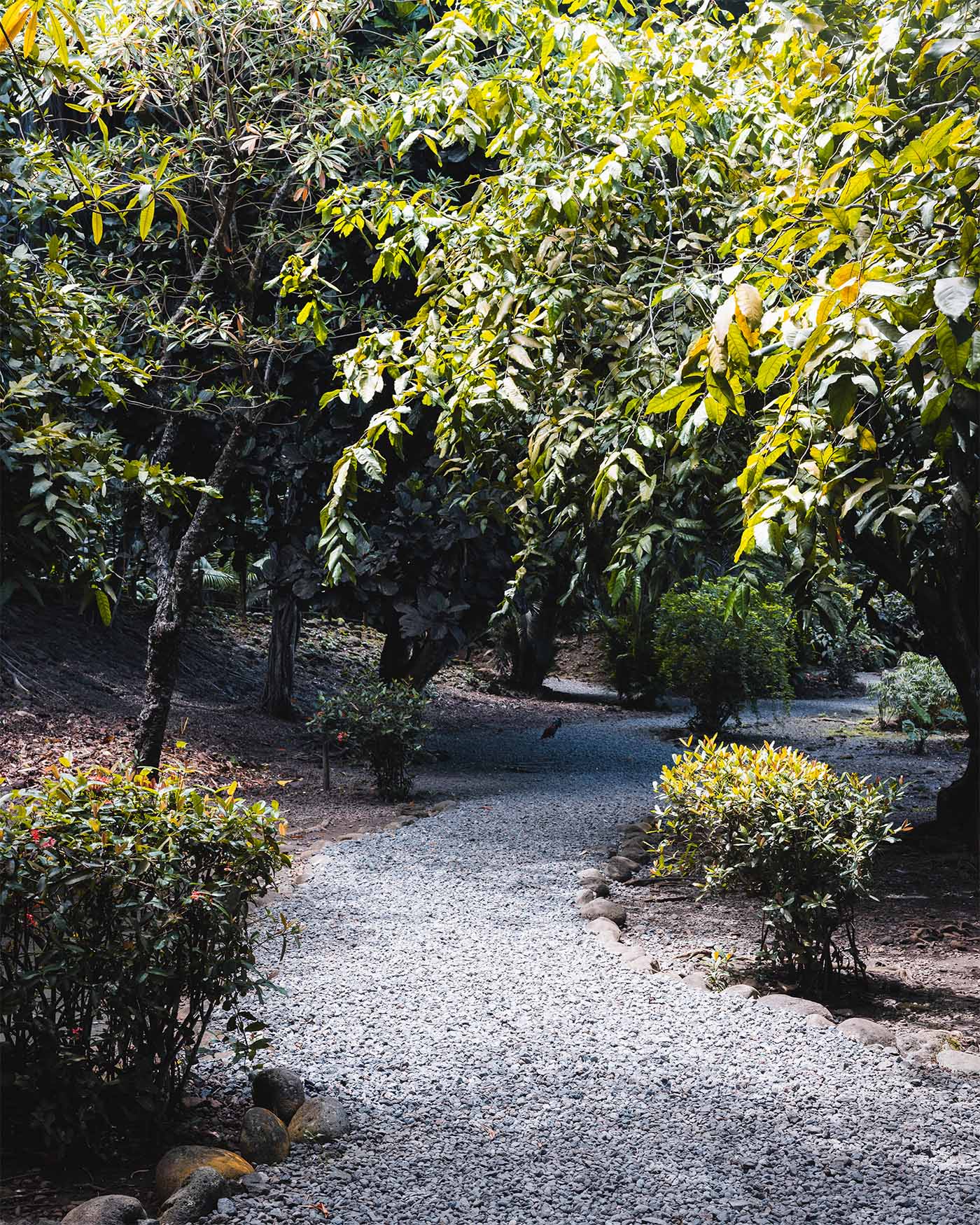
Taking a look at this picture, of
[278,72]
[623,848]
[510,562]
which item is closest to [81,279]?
[278,72]

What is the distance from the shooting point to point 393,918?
15.0 feet

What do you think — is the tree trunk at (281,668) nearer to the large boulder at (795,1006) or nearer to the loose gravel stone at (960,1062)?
the large boulder at (795,1006)

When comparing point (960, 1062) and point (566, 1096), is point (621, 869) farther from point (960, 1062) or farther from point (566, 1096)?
point (566, 1096)

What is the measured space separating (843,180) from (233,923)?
3.14 m

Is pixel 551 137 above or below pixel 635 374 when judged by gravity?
above

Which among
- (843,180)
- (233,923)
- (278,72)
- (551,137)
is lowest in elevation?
(233,923)

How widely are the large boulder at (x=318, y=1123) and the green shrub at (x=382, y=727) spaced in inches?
185

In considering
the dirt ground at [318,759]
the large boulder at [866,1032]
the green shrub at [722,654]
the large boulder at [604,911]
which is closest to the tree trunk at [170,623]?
the dirt ground at [318,759]

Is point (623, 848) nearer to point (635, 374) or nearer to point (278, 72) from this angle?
point (635, 374)

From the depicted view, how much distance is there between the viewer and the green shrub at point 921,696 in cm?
1178

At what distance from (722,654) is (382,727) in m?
4.73

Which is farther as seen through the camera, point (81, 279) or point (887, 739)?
point (887, 739)

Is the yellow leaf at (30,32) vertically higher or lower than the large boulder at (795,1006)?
higher

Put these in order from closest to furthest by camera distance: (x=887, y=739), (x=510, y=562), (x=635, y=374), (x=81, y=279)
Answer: (x=635, y=374) < (x=81, y=279) < (x=510, y=562) < (x=887, y=739)
